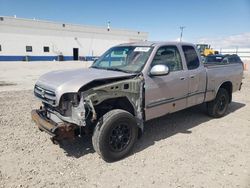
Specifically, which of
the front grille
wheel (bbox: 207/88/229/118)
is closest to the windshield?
the front grille

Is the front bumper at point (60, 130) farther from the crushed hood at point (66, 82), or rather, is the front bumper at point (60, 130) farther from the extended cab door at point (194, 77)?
the extended cab door at point (194, 77)

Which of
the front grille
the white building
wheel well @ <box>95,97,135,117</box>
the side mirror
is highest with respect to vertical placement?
the white building

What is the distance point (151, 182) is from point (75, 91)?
180 cm

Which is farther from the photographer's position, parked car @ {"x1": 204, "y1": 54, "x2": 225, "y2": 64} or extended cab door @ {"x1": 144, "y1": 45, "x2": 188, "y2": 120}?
parked car @ {"x1": 204, "y1": 54, "x2": 225, "y2": 64}

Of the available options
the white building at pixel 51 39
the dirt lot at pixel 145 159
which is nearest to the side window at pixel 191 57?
the dirt lot at pixel 145 159

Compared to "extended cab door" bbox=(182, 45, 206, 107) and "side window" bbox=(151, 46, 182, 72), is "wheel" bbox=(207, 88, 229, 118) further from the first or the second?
"side window" bbox=(151, 46, 182, 72)

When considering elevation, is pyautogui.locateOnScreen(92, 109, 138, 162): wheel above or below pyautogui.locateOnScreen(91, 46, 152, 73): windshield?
below

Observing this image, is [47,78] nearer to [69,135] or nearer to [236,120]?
[69,135]

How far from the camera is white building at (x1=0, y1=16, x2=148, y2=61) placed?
34750 mm

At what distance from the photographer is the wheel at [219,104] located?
620 centimetres

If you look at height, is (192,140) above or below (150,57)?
below

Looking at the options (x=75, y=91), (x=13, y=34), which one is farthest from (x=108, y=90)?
(x=13, y=34)

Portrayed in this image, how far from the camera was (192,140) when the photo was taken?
15.6 ft

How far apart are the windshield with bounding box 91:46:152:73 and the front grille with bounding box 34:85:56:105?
4.54 ft
